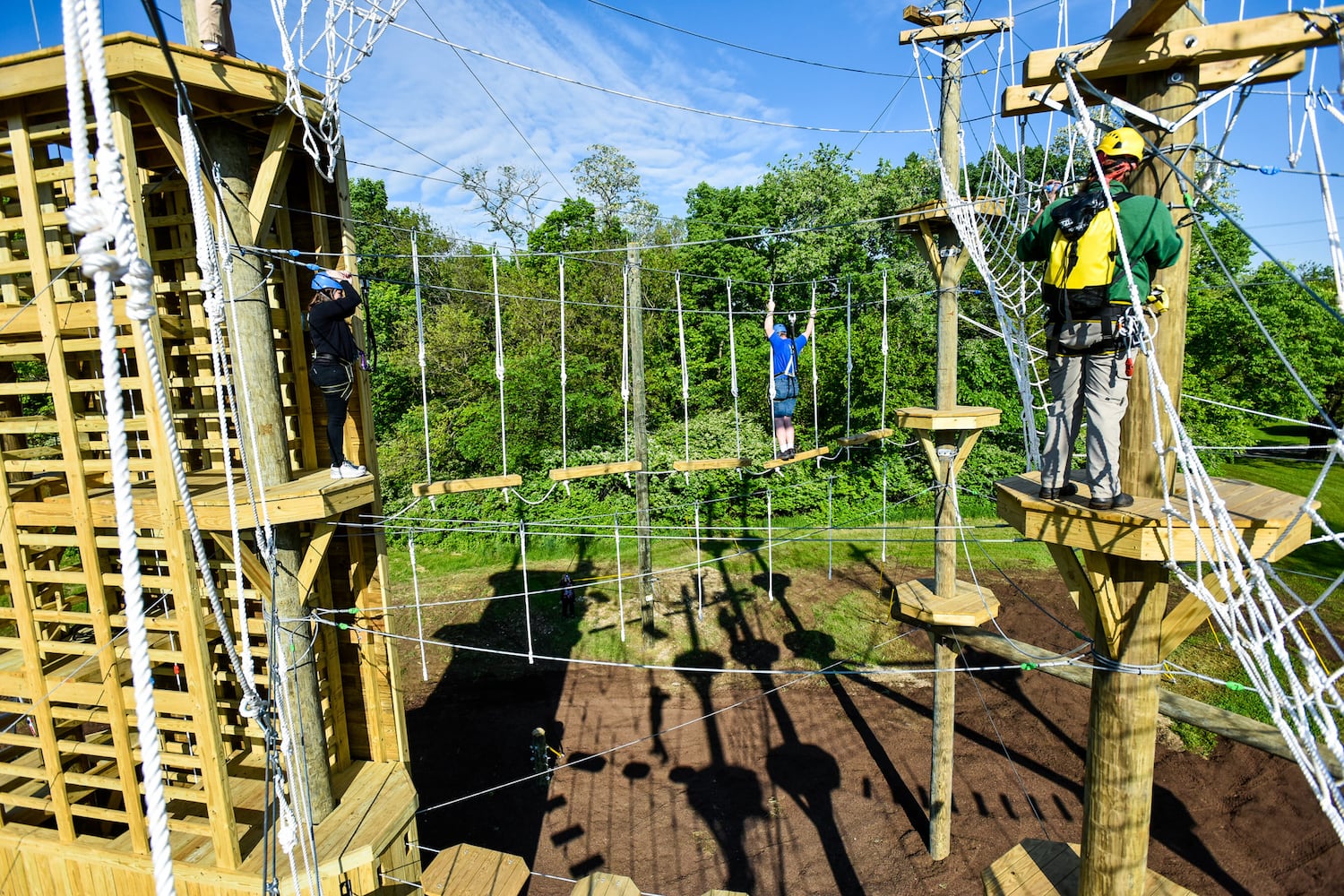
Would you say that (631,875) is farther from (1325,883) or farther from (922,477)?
(922,477)

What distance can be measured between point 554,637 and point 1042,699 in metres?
5.88

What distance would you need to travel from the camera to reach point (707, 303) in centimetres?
1767

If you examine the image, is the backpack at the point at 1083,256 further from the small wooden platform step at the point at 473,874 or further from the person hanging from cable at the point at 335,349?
the small wooden platform step at the point at 473,874

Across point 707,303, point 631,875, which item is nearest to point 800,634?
point 631,875

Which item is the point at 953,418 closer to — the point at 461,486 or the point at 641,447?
the point at 461,486

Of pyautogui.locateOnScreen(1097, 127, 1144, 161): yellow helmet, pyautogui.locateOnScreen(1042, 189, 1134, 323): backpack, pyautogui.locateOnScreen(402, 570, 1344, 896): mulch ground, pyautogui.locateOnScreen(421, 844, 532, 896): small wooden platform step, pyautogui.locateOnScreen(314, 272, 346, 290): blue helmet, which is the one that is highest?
pyautogui.locateOnScreen(1097, 127, 1144, 161): yellow helmet

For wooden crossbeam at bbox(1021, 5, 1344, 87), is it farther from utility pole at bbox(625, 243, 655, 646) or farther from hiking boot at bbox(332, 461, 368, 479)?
utility pole at bbox(625, 243, 655, 646)

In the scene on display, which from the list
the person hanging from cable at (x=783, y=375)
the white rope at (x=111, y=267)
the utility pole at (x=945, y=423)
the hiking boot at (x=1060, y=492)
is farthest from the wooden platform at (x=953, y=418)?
the white rope at (x=111, y=267)

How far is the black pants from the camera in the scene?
3.44 m

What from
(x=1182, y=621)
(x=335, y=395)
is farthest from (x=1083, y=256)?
(x=335, y=395)

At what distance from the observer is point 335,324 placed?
11.1 feet

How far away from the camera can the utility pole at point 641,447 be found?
809cm

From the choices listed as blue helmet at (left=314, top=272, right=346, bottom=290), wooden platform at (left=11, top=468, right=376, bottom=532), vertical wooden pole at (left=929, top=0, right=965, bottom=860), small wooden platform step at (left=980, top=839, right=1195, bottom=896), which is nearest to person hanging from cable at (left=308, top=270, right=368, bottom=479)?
blue helmet at (left=314, top=272, right=346, bottom=290)

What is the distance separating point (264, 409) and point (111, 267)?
2178 millimetres
